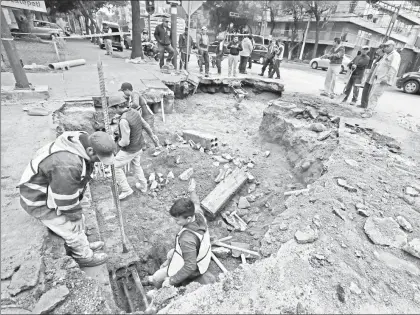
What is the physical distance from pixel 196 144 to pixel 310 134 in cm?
275

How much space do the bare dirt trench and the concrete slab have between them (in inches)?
108

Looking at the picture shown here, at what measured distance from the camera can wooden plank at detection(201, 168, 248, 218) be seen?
4.30 metres

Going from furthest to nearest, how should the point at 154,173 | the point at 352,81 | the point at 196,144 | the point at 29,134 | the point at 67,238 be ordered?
the point at 352,81
the point at 196,144
the point at 154,173
the point at 29,134
the point at 67,238

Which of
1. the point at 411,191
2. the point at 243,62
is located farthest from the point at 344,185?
the point at 243,62

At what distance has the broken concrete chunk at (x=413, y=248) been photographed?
2617mm

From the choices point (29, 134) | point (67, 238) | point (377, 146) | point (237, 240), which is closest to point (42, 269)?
point (67, 238)

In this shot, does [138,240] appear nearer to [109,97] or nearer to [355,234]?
[355,234]

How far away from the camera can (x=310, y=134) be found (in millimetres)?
5699

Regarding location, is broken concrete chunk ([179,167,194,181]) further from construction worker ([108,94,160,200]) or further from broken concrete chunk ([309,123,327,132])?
broken concrete chunk ([309,123,327,132])

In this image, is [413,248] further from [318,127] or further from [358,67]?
[358,67]

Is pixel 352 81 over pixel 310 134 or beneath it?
over

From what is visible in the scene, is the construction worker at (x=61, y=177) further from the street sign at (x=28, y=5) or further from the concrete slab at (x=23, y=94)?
the street sign at (x=28, y=5)

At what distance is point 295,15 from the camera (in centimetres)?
2912

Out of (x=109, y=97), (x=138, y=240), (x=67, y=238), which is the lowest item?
(x=138, y=240)
